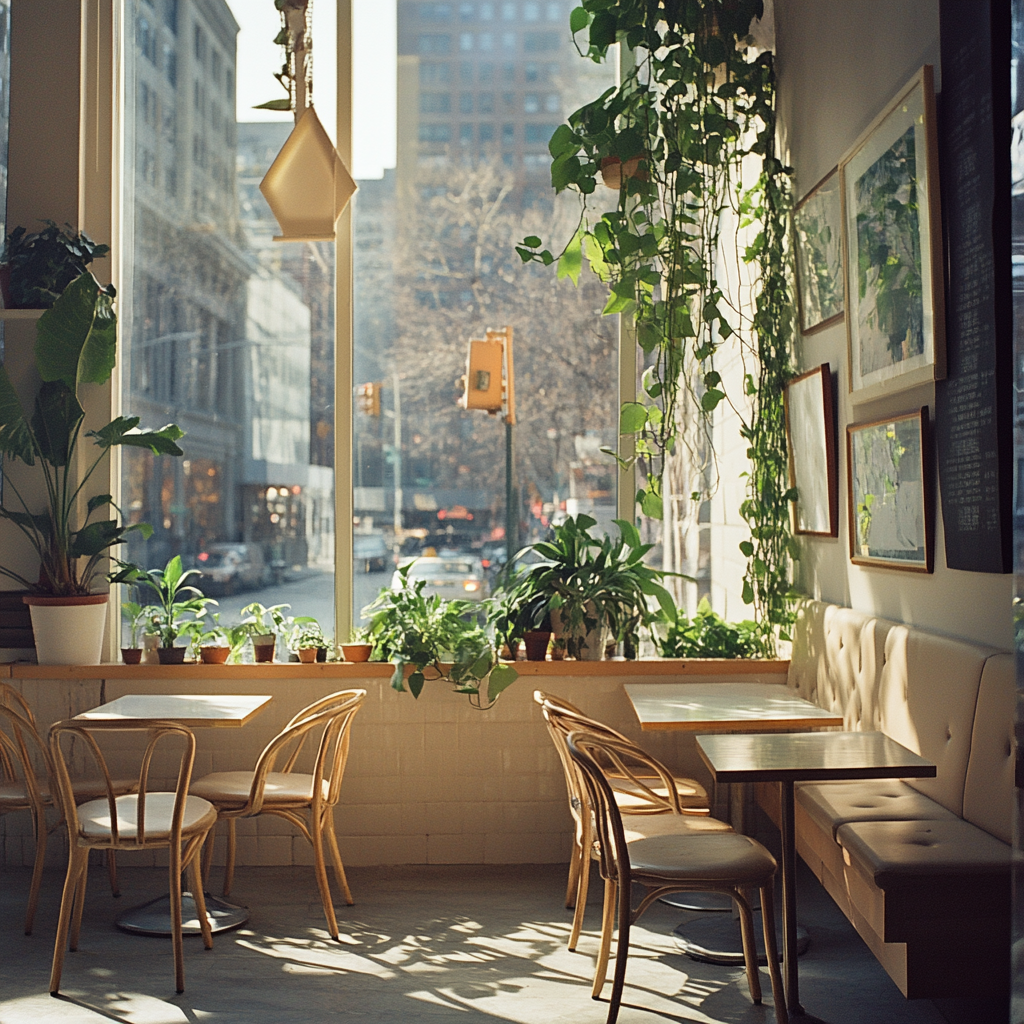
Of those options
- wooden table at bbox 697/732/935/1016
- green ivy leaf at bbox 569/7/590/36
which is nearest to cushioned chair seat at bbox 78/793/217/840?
wooden table at bbox 697/732/935/1016

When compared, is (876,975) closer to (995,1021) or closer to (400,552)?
(995,1021)

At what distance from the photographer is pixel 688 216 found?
15.4 ft

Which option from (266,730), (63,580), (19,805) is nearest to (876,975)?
(266,730)

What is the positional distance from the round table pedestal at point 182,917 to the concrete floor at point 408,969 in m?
0.06

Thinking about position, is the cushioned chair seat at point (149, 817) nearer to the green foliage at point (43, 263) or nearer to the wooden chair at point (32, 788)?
the wooden chair at point (32, 788)

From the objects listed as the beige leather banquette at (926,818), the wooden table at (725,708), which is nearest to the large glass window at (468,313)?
the wooden table at (725,708)

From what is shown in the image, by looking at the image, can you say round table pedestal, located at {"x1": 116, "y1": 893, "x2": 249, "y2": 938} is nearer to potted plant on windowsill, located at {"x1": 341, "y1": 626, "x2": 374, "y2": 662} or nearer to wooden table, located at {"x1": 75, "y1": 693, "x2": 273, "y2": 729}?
wooden table, located at {"x1": 75, "y1": 693, "x2": 273, "y2": 729}

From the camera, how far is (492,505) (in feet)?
17.5

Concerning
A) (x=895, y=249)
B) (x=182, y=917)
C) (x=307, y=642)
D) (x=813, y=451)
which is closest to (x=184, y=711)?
(x=182, y=917)

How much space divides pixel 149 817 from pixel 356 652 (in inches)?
57.6

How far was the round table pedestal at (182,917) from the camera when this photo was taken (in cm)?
376

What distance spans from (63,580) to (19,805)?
3.71 ft

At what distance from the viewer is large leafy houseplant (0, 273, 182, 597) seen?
15.1 ft

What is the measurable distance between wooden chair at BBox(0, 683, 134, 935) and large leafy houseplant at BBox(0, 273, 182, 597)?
69 cm
